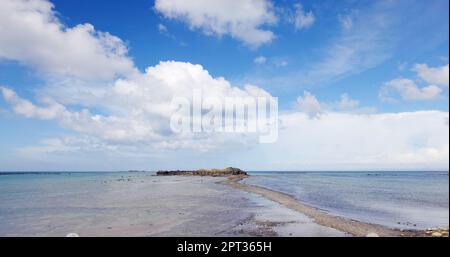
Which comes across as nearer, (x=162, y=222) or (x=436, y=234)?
(x=436, y=234)

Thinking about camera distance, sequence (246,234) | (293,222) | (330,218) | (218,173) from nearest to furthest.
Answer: (246,234)
(293,222)
(330,218)
(218,173)

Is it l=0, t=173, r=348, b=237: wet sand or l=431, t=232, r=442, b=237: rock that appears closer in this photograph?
l=431, t=232, r=442, b=237: rock

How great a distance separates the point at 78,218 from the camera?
1042 inches

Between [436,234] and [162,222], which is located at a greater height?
[436,234]

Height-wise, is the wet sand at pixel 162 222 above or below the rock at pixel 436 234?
below

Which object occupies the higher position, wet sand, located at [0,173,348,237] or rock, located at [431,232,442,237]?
rock, located at [431,232,442,237]

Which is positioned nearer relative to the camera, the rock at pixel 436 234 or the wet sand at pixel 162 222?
the rock at pixel 436 234
